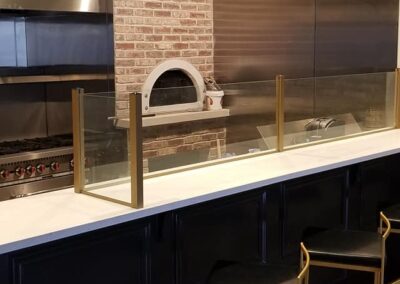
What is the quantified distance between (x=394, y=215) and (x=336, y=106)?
2.91ft

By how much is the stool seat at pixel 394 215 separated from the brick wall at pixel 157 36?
7.61 feet

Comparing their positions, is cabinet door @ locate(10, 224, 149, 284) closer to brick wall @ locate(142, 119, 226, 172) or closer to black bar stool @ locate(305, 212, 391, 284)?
brick wall @ locate(142, 119, 226, 172)

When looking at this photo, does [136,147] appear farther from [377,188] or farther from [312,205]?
[377,188]

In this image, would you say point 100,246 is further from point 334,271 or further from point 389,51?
point 389,51

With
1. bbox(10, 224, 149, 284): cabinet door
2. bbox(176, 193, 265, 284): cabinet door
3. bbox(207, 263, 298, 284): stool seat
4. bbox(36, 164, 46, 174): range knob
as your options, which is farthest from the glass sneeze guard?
bbox(36, 164, 46, 174): range knob

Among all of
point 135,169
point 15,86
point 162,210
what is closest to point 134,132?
point 135,169

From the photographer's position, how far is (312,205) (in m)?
3.18

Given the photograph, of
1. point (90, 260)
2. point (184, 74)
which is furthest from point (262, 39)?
point (90, 260)

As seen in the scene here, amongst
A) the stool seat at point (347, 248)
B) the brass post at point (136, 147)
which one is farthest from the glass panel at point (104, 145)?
the stool seat at point (347, 248)

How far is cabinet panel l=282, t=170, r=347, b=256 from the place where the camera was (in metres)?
3.03

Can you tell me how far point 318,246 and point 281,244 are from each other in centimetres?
35

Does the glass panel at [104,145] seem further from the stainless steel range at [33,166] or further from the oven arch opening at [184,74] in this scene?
the stainless steel range at [33,166]

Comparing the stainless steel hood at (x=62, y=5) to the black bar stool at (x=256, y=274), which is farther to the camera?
the stainless steel hood at (x=62, y=5)

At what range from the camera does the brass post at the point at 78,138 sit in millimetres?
2367
